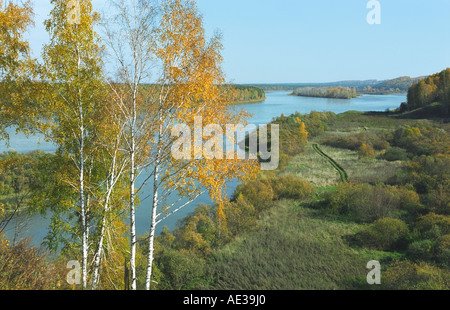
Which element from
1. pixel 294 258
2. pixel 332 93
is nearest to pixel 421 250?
pixel 294 258

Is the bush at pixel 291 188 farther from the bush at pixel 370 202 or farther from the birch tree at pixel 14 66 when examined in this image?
the birch tree at pixel 14 66

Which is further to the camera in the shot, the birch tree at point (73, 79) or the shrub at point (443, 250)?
the shrub at point (443, 250)

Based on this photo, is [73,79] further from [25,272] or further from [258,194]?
[258,194]

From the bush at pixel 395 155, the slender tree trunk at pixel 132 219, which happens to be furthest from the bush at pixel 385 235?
the bush at pixel 395 155

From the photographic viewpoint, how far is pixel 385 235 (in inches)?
637

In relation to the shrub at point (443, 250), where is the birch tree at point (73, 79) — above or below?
above

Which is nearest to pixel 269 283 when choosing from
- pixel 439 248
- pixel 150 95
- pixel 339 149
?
pixel 439 248

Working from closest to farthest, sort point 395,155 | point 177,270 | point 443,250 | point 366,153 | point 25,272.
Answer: point 25,272
point 443,250
point 177,270
point 395,155
point 366,153

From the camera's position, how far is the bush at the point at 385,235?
16031 millimetres

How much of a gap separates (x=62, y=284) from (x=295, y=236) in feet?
39.4

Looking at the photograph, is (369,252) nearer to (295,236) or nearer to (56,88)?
(295,236)

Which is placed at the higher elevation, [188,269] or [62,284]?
[62,284]
